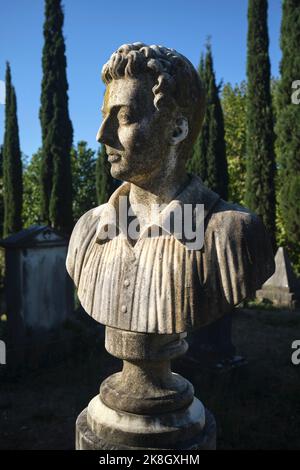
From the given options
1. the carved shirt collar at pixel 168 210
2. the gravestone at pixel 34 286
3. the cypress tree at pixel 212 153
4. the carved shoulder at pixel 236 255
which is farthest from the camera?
the cypress tree at pixel 212 153

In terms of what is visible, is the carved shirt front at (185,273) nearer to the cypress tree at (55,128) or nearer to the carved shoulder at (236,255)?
the carved shoulder at (236,255)

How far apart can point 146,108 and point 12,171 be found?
57.5 ft

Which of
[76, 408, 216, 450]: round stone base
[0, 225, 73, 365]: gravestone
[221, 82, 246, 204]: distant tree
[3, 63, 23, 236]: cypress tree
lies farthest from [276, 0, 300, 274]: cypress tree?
[76, 408, 216, 450]: round stone base

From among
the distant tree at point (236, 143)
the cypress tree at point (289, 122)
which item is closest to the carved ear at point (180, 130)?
the cypress tree at point (289, 122)

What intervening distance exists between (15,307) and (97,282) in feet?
15.8

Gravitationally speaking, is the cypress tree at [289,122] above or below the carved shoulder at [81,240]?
above

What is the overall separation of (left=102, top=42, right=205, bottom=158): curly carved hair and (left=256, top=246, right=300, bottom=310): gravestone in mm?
9440

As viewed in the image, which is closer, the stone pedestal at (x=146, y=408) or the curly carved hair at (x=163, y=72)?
the curly carved hair at (x=163, y=72)

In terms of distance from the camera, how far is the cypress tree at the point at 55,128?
15.7 meters

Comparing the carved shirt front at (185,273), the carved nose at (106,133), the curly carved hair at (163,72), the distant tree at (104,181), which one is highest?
the distant tree at (104,181)

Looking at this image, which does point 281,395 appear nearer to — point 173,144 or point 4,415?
point 4,415

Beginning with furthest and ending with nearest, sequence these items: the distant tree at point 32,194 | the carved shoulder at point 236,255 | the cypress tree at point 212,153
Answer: the distant tree at point 32,194, the cypress tree at point 212,153, the carved shoulder at point 236,255

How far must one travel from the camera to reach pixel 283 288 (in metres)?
11.3

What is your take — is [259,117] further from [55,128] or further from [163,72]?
[163,72]
